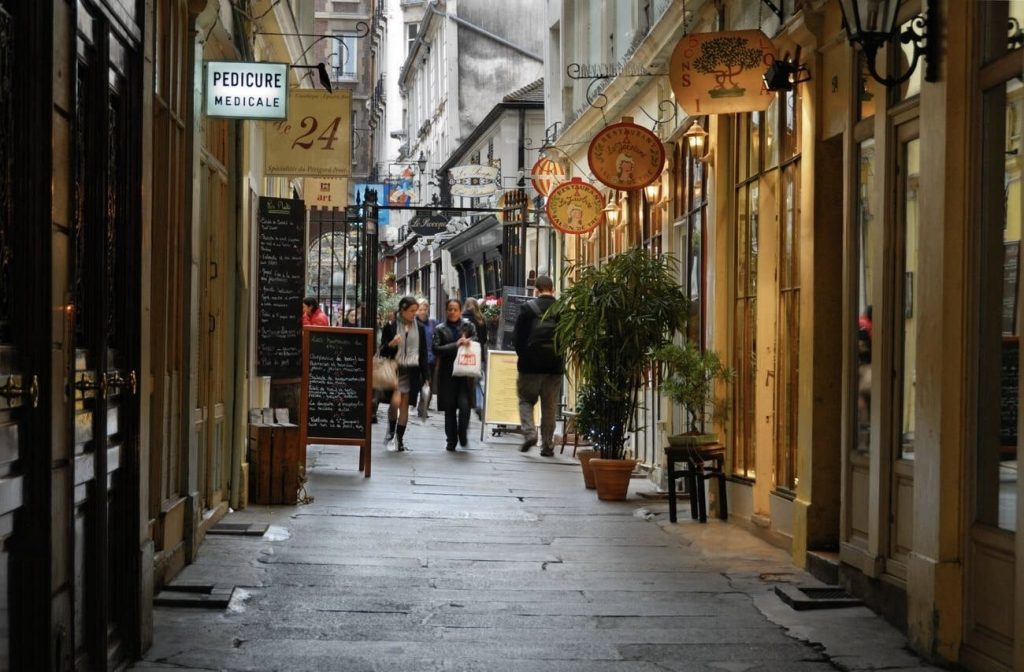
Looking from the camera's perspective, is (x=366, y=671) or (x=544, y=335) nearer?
(x=366, y=671)

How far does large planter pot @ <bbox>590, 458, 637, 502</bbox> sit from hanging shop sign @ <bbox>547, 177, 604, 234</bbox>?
5581mm

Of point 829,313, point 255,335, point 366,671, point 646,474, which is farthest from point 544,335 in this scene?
point 366,671

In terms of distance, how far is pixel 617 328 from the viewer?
13984 mm

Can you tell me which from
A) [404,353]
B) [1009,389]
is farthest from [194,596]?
[404,353]

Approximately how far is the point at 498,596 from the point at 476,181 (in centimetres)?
1949

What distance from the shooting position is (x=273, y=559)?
9.98 meters

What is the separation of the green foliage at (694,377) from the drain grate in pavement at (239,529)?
11.7 ft

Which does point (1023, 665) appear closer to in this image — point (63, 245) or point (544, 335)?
point (63, 245)

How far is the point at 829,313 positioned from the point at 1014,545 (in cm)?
357

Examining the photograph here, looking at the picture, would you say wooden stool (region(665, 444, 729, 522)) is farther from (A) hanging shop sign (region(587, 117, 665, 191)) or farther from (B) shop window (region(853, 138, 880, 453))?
(A) hanging shop sign (region(587, 117, 665, 191))

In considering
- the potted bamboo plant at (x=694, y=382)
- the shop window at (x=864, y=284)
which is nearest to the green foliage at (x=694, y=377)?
the potted bamboo plant at (x=694, y=382)

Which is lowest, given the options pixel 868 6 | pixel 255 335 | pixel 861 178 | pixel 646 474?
pixel 646 474

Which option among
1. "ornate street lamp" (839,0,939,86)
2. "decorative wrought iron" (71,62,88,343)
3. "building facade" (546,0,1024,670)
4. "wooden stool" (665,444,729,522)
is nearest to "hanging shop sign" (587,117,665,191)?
"building facade" (546,0,1024,670)

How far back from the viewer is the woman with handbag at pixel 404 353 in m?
18.9
